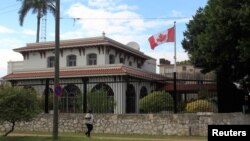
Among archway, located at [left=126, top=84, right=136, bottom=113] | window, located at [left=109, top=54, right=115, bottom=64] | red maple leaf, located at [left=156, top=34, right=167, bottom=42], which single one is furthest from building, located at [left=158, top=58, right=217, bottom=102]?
window, located at [left=109, top=54, right=115, bottom=64]

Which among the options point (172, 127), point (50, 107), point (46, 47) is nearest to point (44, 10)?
point (46, 47)

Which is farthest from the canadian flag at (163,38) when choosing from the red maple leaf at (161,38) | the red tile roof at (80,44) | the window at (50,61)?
the window at (50,61)

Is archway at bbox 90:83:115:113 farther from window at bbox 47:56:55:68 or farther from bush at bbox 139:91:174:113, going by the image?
window at bbox 47:56:55:68

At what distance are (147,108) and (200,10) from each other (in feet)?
24.4

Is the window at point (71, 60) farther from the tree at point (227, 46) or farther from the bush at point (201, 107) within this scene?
the tree at point (227, 46)

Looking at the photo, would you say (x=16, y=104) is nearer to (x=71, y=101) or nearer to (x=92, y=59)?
(x=71, y=101)

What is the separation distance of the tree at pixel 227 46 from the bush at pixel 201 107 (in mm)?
1033

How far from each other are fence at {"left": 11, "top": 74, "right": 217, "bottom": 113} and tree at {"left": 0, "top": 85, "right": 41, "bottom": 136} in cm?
468

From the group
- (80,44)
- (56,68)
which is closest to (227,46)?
(56,68)

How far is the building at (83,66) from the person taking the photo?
37.3 meters

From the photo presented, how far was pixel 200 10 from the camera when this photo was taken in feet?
103

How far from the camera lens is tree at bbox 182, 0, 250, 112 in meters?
22.1

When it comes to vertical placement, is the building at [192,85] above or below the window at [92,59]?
below

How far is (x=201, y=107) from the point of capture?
27141 millimetres
